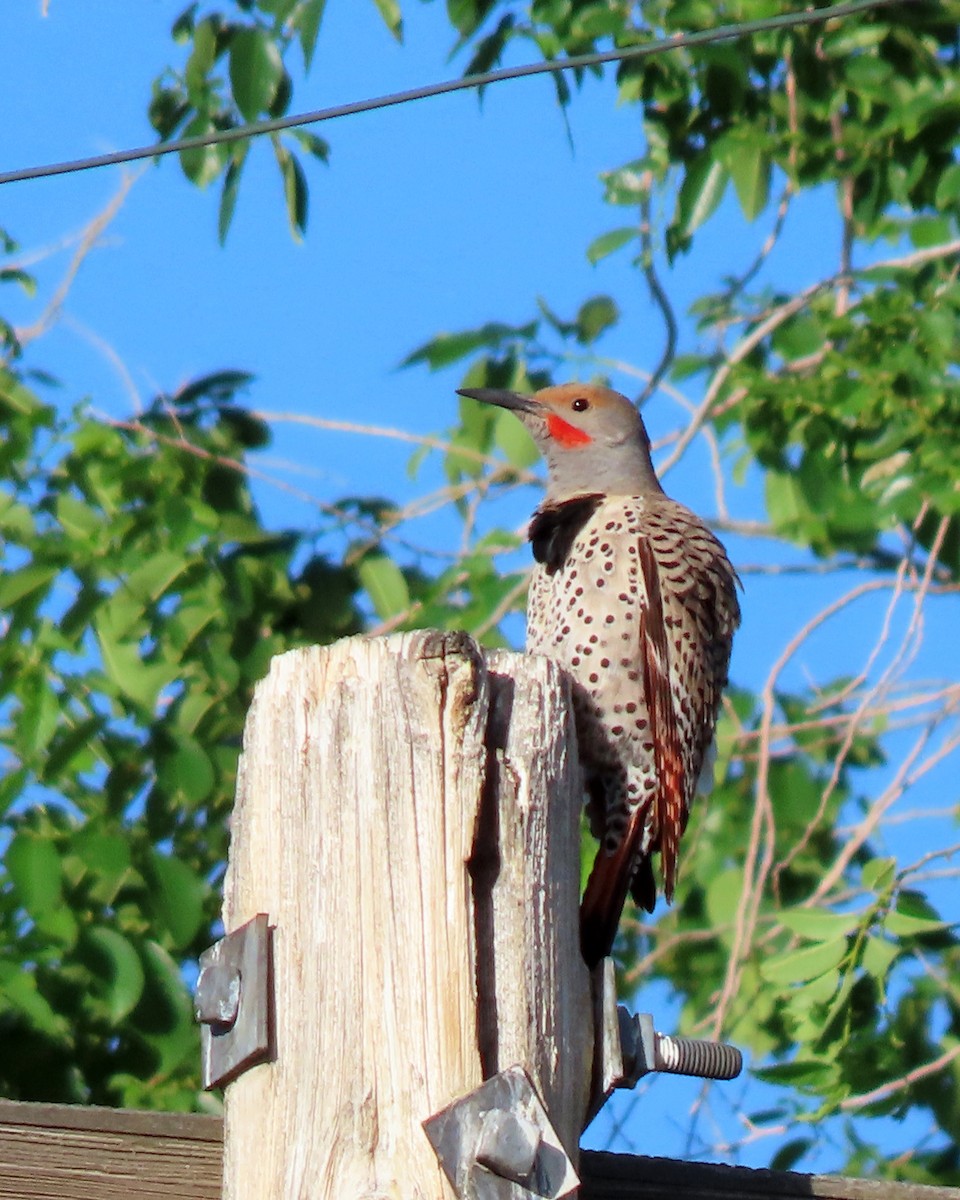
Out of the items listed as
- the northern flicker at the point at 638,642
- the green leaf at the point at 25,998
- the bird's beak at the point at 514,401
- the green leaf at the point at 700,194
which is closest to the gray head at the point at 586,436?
the bird's beak at the point at 514,401

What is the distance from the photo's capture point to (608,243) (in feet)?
16.4

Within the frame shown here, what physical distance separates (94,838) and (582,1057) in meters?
2.22

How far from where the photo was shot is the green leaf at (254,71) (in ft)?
13.6

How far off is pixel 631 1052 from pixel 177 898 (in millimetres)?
2145

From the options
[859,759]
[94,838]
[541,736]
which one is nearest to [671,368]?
[859,759]

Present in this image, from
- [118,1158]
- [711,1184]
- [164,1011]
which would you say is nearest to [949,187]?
[164,1011]

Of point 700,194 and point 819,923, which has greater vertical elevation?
point 700,194

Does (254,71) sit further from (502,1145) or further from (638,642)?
(502,1145)

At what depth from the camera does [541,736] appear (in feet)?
5.76

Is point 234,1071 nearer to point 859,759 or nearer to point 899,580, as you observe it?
point 899,580

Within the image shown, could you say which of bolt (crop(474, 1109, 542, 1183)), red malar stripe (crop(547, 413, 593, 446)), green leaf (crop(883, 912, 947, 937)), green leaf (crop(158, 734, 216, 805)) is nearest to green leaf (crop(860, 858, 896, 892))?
green leaf (crop(883, 912, 947, 937))

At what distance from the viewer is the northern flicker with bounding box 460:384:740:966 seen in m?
3.23

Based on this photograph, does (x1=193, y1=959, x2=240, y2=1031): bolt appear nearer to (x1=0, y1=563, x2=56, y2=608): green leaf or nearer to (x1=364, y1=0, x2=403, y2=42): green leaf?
(x1=0, y1=563, x2=56, y2=608): green leaf

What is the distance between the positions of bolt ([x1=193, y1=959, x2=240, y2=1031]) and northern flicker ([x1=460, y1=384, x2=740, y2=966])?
1.30 m
